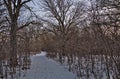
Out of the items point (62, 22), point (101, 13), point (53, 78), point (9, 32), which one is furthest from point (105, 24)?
point (62, 22)

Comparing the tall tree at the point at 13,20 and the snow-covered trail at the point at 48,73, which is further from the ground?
the tall tree at the point at 13,20

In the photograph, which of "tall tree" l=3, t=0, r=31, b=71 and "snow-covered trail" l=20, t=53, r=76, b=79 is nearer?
"snow-covered trail" l=20, t=53, r=76, b=79

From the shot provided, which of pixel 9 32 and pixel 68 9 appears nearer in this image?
pixel 9 32

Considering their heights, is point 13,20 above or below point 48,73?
above

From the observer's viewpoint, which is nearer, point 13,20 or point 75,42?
point 13,20

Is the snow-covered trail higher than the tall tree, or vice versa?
the tall tree

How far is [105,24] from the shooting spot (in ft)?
36.7

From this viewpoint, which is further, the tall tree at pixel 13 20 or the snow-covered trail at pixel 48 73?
the tall tree at pixel 13 20

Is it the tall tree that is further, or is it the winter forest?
the tall tree

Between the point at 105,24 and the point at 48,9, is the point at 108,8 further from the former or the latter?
the point at 48,9

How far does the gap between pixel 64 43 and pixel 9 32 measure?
616 inches

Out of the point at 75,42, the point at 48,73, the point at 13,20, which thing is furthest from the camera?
the point at 75,42

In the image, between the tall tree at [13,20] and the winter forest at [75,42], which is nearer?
the winter forest at [75,42]

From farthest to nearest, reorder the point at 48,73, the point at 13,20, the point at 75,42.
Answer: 1. the point at 75,42
2. the point at 13,20
3. the point at 48,73
